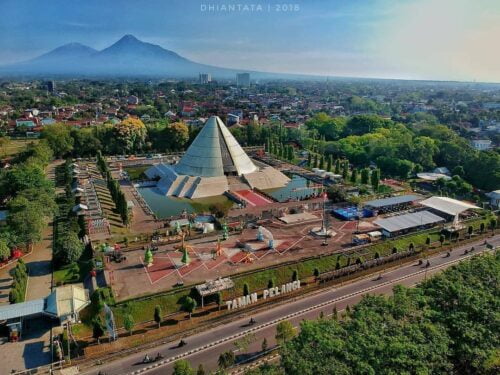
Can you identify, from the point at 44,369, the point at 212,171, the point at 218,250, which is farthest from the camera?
the point at 212,171

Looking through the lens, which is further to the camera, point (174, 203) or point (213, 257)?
point (174, 203)

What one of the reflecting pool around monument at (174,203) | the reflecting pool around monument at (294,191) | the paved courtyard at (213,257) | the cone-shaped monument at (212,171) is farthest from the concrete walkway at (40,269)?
the reflecting pool around monument at (294,191)

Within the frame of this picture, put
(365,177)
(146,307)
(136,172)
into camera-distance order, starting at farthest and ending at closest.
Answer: (136,172), (365,177), (146,307)

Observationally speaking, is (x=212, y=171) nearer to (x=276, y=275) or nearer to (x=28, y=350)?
(x=276, y=275)

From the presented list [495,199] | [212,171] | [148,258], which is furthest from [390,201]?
[148,258]

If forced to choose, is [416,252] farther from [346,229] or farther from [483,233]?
[483,233]

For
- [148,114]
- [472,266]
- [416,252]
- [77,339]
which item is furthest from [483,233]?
[148,114]

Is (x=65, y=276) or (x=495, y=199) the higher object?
(x=495, y=199)

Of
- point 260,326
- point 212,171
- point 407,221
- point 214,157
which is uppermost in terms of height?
point 214,157
